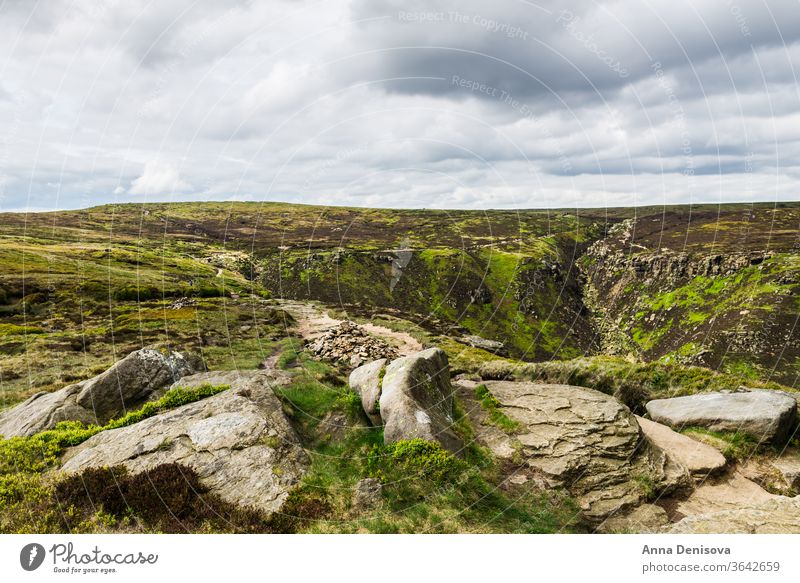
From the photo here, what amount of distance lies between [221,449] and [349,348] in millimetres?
28219

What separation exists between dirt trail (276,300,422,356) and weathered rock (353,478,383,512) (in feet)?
99.3

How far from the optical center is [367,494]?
1152 cm

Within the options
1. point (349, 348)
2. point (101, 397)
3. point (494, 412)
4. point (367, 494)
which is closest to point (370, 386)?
point (494, 412)

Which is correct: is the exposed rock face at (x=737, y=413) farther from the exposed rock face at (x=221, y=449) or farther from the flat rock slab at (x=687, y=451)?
the exposed rock face at (x=221, y=449)

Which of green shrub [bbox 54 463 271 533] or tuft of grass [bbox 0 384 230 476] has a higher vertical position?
tuft of grass [bbox 0 384 230 476]

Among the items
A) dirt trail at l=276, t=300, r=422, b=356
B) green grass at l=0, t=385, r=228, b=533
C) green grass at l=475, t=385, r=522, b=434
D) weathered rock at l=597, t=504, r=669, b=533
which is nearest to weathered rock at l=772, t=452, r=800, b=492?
weathered rock at l=597, t=504, r=669, b=533

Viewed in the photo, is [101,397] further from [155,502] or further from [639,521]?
[639,521]

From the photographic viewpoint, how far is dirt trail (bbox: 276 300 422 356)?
158 feet

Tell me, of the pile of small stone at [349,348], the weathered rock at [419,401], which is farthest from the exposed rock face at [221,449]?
the pile of small stone at [349,348]

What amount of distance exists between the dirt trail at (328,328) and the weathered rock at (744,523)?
Result: 3241cm

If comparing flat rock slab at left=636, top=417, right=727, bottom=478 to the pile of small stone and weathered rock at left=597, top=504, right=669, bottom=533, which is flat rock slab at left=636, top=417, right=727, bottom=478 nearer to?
weathered rock at left=597, top=504, right=669, bottom=533

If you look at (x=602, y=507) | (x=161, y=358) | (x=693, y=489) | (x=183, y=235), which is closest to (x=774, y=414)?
(x=693, y=489)

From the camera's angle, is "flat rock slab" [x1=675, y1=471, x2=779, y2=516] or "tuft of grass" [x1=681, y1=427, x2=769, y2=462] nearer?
"flat rock slab" [x1=675, y1=471, x2=779, y2=516]

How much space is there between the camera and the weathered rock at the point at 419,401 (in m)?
14.1
